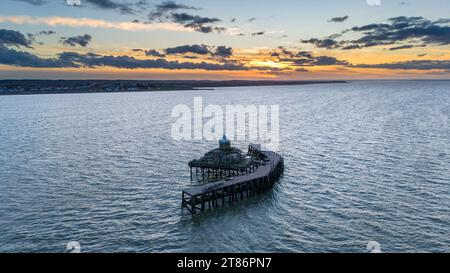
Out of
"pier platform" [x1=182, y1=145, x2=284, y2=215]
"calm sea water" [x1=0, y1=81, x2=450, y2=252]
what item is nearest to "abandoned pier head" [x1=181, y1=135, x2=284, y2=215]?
"pier platform" [x1=182, y1=145, x2=284, y2=215]

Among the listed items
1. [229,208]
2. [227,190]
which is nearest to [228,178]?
[227,190]

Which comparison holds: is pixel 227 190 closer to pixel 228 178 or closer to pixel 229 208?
pixel 229 208

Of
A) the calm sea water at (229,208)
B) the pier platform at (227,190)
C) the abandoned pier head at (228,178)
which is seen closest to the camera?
the calm sea water at (229,208)

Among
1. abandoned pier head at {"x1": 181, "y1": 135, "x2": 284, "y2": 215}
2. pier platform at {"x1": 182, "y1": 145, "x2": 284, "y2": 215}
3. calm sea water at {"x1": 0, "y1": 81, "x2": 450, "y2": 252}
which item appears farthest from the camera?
abandoned pier head at {"x1": 181, "y1": 135, "x2": 284, "y2": 215}

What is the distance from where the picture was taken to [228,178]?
52.0 meters

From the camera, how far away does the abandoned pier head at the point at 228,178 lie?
42594 mm

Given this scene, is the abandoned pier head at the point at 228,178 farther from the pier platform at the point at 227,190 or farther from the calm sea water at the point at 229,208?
the calm sea water at the point at 229,208

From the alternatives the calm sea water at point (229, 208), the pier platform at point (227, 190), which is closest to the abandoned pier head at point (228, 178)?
the pier platform at point (227, 190)

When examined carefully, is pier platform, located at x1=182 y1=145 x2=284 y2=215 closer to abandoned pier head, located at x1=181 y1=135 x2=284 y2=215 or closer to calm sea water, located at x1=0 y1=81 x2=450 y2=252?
abandoned pier head, located at x1=181 y1=135 x2=284 y2=215

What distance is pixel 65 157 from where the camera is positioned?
70000 mm

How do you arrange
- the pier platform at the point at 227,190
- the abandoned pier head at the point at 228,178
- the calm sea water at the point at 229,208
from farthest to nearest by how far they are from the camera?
the abandoned pier head at the point at 228,178, the pier platform at the point at 227,190, the calm sea water at the point at 229,208

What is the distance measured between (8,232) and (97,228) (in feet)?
28.0

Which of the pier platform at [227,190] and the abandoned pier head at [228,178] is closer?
the pier platform at [227,190]

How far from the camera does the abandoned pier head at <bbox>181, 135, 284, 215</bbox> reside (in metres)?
42.6
